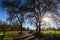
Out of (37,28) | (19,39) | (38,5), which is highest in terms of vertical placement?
(38,5)

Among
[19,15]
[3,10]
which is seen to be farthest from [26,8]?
[3,10]

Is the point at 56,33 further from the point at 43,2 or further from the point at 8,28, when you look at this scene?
the point at 8,28

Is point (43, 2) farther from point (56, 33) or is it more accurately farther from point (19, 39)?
point (19, 39)

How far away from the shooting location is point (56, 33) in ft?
8.67

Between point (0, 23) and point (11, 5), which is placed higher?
point (11, 5)

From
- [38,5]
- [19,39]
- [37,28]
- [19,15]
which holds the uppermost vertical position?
[38,5]

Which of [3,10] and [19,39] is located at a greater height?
[3,10]

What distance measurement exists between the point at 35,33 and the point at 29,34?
0.10 metres

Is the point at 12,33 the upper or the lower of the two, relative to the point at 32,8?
lower

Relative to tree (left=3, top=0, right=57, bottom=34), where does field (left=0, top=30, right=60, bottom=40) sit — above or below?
below

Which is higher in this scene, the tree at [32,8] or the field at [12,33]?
the tree at [32,8]

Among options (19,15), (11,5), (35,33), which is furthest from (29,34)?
(11,5)

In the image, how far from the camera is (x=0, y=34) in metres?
2.65

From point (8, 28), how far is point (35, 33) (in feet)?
1.50
